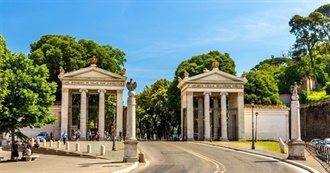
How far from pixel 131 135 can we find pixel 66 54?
1714 inches

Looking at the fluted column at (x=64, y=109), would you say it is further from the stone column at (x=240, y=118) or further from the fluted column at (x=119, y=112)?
the stone column at (x=240, y=118)

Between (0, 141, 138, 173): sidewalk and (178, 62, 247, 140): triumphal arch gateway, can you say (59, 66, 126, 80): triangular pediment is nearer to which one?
(178, 62, 247, 140): triumphal arch gateway

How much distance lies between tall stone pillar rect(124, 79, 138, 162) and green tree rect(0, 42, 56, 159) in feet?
32.5

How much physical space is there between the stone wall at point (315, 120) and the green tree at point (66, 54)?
31.9 meters

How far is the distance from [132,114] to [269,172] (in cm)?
1003

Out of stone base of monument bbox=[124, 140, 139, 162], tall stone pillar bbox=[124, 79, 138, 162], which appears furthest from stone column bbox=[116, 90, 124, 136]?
stone base of monument bbox=[124, 140, 139, 162]

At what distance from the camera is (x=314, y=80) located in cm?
9181

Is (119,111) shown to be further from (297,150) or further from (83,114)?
(297,150)

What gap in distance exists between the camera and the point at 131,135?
29297 millimetres

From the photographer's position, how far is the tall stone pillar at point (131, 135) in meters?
28.6

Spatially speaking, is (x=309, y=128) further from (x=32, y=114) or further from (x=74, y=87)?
(x=32, y=114)

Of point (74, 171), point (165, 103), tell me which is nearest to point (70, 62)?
point (165, 103)

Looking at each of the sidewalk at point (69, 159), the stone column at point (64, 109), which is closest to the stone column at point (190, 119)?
the stone column at point (64, 109)

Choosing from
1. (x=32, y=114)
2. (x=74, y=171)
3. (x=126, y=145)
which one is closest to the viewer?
(x=74, y=171)
